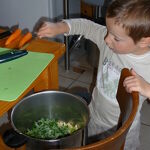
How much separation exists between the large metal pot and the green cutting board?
0.06 metres

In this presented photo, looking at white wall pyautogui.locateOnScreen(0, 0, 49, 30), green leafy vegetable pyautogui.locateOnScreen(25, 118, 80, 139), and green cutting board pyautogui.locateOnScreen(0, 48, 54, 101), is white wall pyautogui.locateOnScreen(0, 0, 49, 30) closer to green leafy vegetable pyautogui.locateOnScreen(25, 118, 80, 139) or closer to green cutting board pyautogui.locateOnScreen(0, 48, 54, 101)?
green cutting board pyautogui.locateOnScreen(0, 48, 54, 101)

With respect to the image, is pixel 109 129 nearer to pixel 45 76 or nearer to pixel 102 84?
pixel 102 84

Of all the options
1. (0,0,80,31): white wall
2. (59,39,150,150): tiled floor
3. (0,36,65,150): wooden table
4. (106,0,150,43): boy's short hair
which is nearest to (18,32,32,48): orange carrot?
(0,36,65,150): wooden table

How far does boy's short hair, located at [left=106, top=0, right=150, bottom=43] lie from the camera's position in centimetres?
71

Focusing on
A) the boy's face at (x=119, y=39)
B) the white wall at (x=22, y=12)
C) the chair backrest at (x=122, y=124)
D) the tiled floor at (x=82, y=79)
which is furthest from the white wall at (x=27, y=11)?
the chair backrest at (x=122, y=124)

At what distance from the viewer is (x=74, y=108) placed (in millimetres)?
808

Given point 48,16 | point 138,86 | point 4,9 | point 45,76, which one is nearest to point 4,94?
point 45,76

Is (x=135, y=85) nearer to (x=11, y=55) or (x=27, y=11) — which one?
(x=11, y=55)

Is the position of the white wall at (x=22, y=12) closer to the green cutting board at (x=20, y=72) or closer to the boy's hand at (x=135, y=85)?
the green cutting board at (x=20, y=72)

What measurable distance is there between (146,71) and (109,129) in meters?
0.28

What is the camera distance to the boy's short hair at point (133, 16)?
706 mm

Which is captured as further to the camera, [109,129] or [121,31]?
[109,129]

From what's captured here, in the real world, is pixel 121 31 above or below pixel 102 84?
above

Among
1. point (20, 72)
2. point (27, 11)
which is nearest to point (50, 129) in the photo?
point (20, 72)
